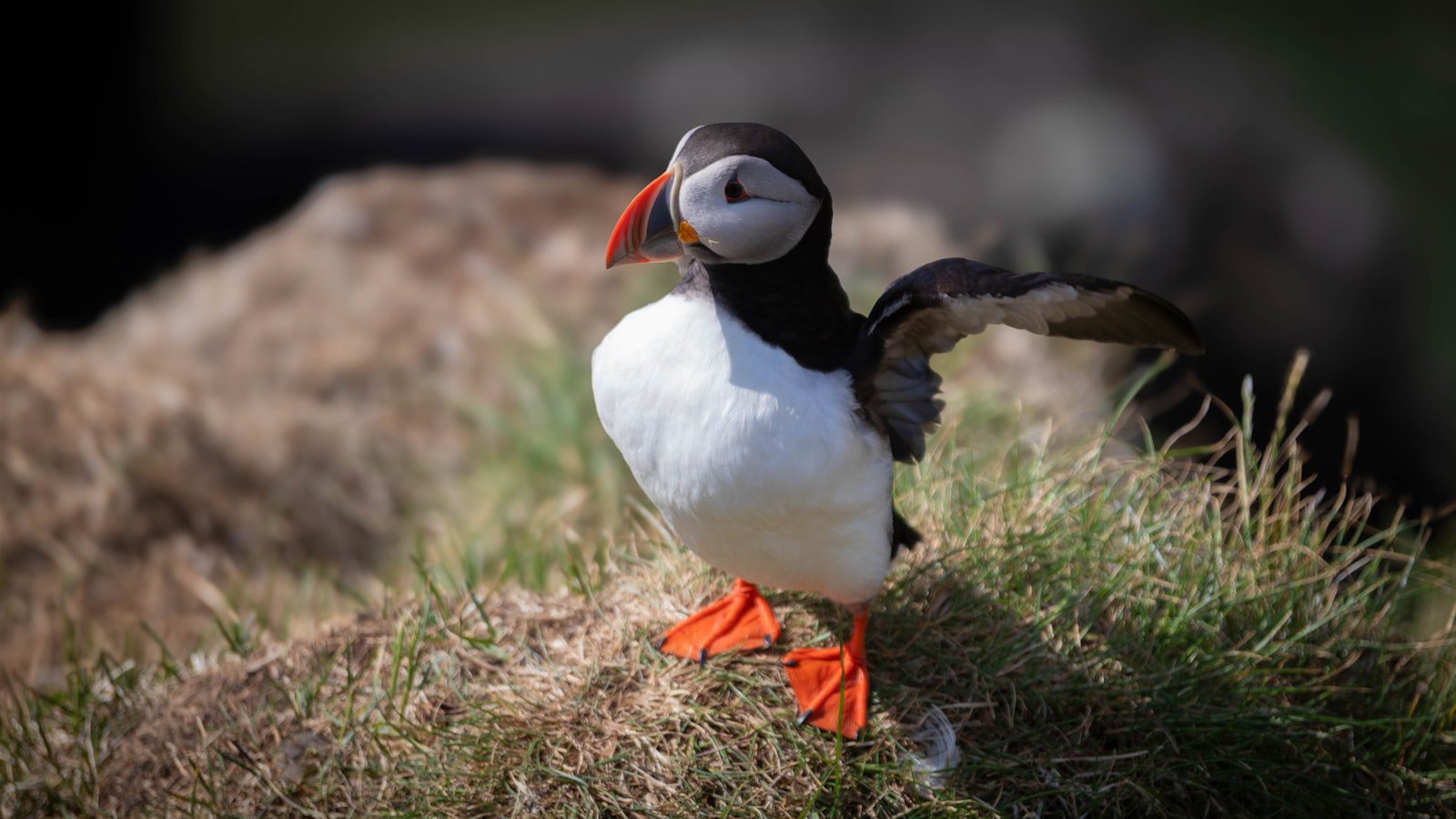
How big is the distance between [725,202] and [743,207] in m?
0.03

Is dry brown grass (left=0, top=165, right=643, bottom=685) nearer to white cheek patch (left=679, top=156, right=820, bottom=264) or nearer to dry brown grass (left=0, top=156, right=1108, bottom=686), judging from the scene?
dry brown grass (left=0, top=156, right=1108, bottom=686)

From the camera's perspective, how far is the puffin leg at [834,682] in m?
2.17


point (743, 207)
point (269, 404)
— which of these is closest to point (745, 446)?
point (743, 207)

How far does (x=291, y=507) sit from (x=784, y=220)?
336cm

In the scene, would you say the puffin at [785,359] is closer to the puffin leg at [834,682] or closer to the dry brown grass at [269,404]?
the puffin leg at [834,682]

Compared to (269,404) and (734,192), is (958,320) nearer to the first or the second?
(734,192)

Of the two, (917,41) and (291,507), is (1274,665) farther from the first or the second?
(917,41)

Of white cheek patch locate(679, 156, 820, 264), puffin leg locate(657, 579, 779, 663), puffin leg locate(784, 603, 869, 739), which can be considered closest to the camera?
white cheek patch locate(679, 156, 820, 264)

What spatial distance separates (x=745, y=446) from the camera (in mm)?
1918

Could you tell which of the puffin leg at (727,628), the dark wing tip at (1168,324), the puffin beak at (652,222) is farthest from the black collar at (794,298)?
the puffin leg at (727,628)

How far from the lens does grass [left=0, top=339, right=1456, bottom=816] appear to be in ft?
7.11

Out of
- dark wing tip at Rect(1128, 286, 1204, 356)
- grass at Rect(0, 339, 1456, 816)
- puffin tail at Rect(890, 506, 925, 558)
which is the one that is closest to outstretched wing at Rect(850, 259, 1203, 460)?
dark wing tip at Rect(1128, 286, 1204, 356)

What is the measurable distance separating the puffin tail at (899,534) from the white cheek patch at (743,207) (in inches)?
25.1

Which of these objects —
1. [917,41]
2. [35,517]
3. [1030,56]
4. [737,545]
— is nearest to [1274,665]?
[737,545]
